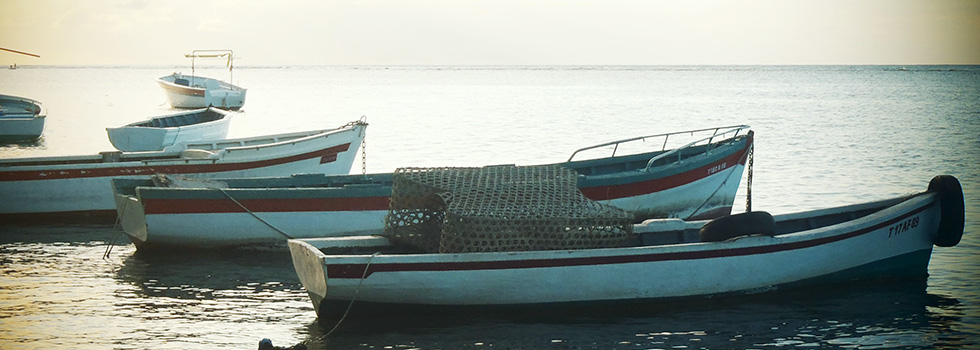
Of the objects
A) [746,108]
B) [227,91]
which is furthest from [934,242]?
[746,108]

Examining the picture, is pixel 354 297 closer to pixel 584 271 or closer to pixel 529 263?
pixel 529 263

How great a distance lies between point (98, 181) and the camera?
17.5 meters

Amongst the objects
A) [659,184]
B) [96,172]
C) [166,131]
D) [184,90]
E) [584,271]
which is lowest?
[584,271]

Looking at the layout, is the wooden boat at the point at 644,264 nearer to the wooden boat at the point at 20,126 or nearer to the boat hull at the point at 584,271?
the boat hull at the point at 584,271

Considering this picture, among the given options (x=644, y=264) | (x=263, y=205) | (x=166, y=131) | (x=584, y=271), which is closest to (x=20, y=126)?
(x=166, y=131)

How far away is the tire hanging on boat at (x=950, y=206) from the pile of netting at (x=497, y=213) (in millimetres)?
3867

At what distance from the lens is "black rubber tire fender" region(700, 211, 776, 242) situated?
11273 millimetres

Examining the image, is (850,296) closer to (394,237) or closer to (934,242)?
(934,242)

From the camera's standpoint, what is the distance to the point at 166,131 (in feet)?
79.4

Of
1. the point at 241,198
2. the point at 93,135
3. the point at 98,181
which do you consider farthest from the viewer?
the point at 93,135

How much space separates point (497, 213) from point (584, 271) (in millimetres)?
1111

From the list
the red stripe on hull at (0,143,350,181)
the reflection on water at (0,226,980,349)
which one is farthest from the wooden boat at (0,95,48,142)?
the reflection on water at (0,226,980,349)

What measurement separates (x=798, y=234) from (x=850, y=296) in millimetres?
1178

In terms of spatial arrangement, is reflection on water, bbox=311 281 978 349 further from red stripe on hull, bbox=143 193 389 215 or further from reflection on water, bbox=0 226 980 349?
red stripe on hull, bbox=143 193 389 215
